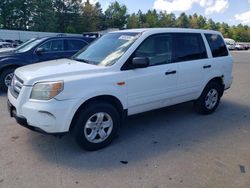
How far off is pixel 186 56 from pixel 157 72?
3.16ft

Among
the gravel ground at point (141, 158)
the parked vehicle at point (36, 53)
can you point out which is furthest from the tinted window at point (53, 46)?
the gravel ground at point (141, 158)

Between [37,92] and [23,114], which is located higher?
[37,92]

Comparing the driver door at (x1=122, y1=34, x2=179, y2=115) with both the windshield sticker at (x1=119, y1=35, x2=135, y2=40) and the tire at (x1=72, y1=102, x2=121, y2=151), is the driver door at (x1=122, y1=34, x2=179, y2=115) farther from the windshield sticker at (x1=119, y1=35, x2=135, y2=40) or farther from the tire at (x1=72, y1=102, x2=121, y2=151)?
the tire at (x1=72, y1=102, x2=121, y2=151)

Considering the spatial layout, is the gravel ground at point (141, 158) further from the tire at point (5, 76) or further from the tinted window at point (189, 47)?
the tire at point (5, 76)

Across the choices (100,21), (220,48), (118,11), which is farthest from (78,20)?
(220,48)

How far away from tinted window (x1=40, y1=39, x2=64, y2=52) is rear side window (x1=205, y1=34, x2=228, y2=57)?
4.99 meters

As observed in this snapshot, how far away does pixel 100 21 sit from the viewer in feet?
261

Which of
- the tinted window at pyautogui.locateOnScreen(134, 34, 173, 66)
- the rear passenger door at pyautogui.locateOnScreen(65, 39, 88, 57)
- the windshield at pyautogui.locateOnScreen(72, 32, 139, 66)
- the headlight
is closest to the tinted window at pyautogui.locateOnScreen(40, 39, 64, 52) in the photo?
the rear passenger door at pyautogui.locateOnScreen(65, 39, 88, 57)

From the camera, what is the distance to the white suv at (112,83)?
3473mm

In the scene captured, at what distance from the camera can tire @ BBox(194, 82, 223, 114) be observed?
217 inches

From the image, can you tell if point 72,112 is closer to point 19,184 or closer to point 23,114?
point 23,114

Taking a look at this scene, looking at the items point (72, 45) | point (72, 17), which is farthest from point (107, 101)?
point (72, 17)

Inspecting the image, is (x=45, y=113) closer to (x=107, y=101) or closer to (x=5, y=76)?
(x=107, y=101)

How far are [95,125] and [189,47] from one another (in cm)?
259
